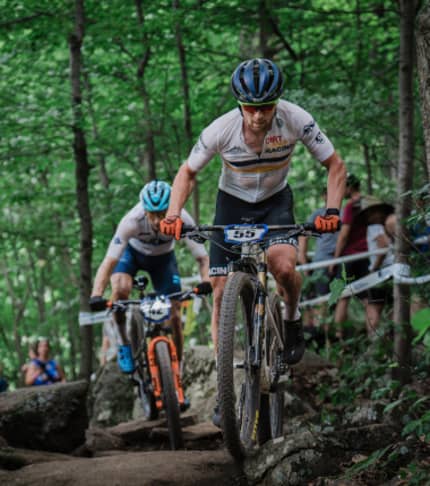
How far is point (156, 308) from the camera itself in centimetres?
720

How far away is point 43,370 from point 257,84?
9112 mm

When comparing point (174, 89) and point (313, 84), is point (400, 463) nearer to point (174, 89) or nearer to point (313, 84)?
point (313, 84)

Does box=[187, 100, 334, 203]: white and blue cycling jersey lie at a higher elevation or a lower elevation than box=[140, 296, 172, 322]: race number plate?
higher

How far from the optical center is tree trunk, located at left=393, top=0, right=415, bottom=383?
620 cm

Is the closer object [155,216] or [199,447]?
[199,447]

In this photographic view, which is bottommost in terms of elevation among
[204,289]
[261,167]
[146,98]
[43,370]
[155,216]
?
[43,370]

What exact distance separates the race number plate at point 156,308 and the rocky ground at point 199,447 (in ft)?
3.30

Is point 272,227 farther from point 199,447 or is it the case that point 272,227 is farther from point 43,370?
point 43,370

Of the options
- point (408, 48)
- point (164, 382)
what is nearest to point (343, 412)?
point (164, 382)

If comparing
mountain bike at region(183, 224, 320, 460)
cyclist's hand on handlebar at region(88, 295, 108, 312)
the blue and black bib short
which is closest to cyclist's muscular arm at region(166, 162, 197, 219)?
mountain bike at region(183, 224, 320, 460)

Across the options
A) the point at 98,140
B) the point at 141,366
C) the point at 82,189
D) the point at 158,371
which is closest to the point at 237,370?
the point at 158,371

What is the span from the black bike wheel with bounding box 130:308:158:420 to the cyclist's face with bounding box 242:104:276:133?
139 inches

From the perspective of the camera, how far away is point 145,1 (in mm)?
11023

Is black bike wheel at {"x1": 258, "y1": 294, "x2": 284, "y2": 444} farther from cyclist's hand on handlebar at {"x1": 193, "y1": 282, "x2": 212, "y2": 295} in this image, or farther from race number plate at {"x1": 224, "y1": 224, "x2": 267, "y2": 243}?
cyclist's hand on handlebar at {"x1": 193, "y1": 282, "x2": 212, "y2": 295}
